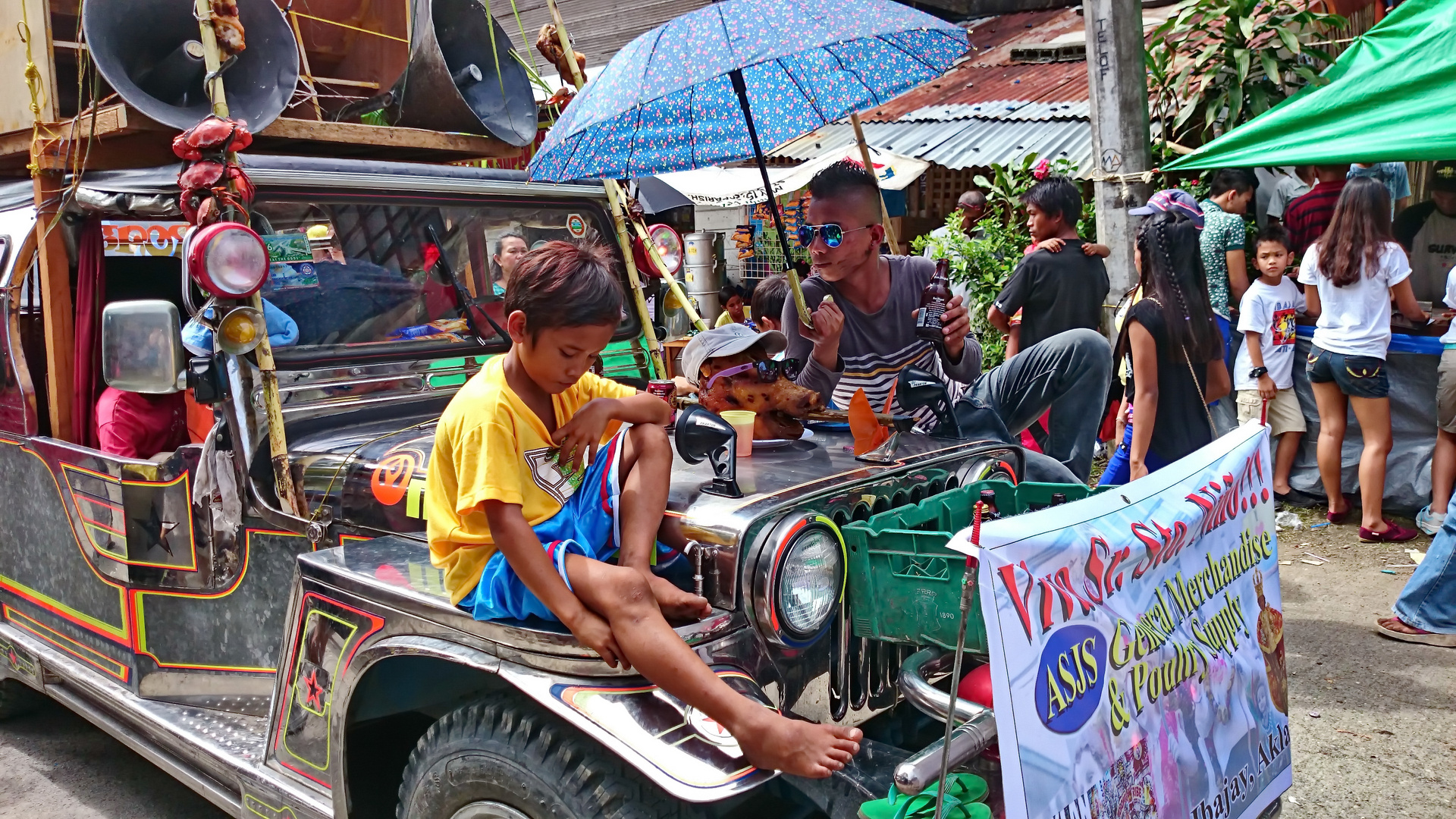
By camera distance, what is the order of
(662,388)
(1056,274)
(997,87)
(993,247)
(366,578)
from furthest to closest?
(997,87)
(993,247)
(1056,274)
(662,388)
(366,578)

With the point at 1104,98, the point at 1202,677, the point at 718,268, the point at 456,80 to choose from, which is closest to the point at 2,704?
the point at 456,80

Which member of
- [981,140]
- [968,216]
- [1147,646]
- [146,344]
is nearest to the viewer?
[1147,646]

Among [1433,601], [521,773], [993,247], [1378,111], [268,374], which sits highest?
[1378,111]

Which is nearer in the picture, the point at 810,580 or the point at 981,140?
the point at 810,580

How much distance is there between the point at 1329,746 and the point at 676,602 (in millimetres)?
2672

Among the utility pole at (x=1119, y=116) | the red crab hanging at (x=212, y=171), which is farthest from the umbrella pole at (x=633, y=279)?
the utility pole at (x=1119, y=116)

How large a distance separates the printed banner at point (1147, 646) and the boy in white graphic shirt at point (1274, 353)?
3.97 metres

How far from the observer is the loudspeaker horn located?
3.15 meters

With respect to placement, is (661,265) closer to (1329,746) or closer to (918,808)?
(918,808)

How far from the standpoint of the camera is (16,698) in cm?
414

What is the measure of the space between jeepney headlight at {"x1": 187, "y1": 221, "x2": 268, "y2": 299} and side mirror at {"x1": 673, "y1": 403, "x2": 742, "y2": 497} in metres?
1.24

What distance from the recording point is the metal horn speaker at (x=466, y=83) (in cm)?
384

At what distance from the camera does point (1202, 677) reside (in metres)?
2.15

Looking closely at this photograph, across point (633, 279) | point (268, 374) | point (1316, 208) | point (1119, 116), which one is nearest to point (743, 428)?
point (268, 374)
